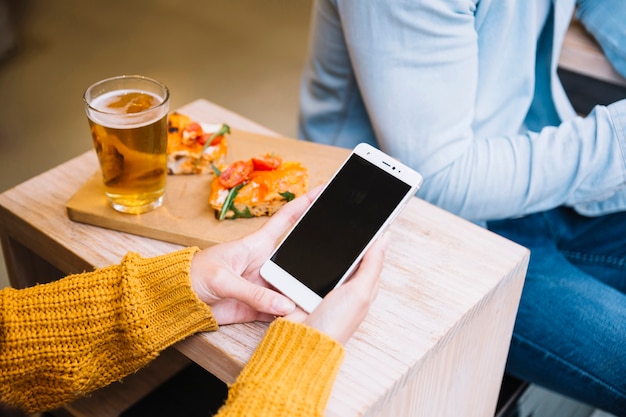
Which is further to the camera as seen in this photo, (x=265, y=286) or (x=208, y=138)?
(x=208, y=138)

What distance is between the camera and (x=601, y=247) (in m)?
1.22

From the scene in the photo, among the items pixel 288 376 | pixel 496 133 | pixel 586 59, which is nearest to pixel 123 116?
pixel 288 376

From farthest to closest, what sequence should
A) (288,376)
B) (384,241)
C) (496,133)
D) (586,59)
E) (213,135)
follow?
(586,59) < (496,133) < (213,135) < (384,241) < (288,376)

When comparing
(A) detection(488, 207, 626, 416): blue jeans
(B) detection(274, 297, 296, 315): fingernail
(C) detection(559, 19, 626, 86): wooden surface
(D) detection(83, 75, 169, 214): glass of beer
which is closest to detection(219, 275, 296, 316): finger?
(B) detection(274, 297, 296, 315): fingernail

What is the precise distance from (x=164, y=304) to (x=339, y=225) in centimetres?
22

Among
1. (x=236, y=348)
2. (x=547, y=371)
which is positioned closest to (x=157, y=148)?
(x=236, y=348)

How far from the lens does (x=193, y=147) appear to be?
997mm

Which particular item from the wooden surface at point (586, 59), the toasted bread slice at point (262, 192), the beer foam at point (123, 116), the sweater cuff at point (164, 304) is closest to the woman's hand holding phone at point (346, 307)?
the sweater cuff at point (164, 304)

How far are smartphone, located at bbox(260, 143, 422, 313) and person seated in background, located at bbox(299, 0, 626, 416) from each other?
20cm

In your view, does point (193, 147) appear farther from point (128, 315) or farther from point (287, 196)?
point (128, 315)

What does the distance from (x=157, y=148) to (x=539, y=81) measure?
2.40 feet

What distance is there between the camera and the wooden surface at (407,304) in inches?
28.8

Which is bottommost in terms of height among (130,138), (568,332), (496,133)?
(568,332)

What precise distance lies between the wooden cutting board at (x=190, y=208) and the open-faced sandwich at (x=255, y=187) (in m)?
0.02
